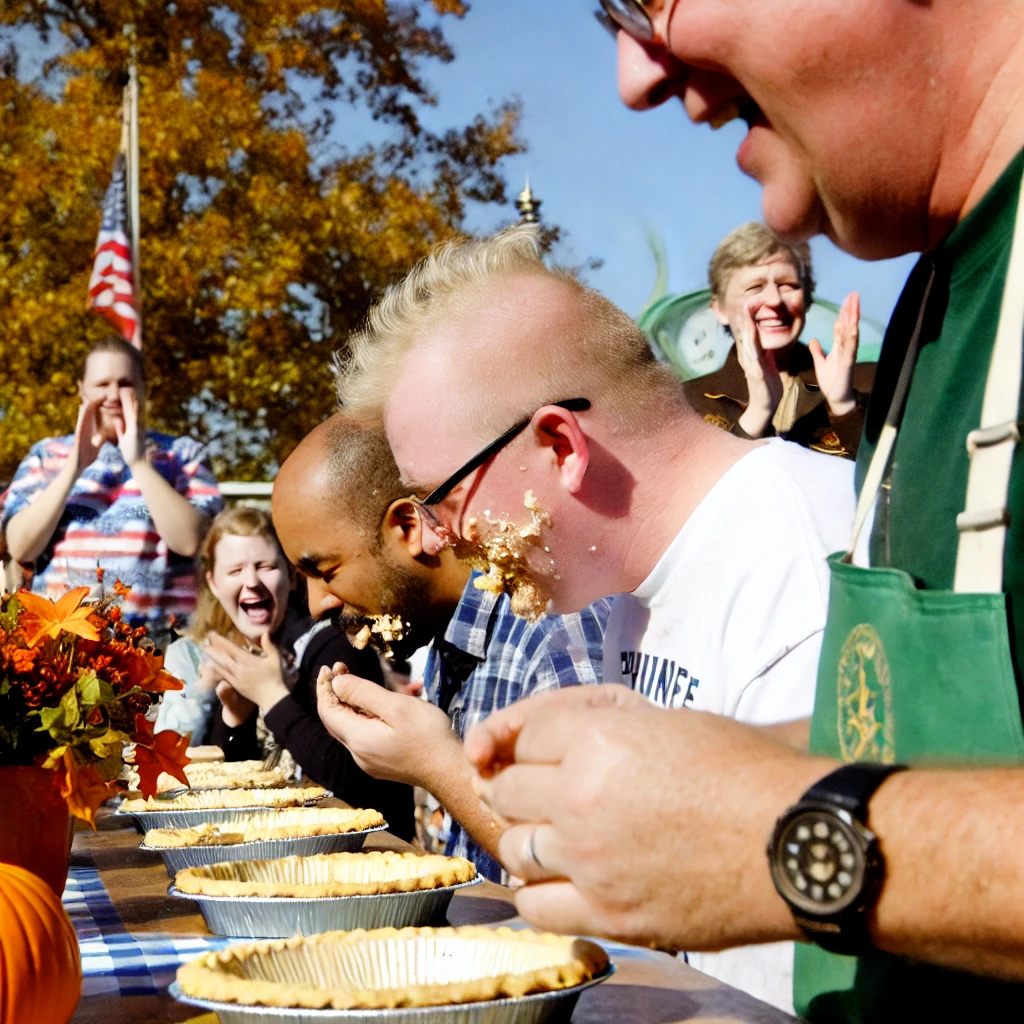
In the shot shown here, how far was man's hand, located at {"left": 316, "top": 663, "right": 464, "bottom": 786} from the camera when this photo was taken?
2.56 metres

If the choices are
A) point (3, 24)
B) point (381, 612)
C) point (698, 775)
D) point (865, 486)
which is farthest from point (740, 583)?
point (3, 24)

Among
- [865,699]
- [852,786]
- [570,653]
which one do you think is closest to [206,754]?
[570,653]

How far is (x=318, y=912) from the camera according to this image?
1.71 meters

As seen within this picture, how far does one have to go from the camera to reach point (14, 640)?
194 cm

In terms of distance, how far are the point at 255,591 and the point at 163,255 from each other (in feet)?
26.5

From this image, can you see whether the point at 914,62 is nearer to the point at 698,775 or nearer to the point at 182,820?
the point at 698,775

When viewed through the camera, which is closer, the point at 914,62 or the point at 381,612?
the point at 914,62

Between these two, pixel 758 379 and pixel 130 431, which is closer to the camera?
pixel 758 379

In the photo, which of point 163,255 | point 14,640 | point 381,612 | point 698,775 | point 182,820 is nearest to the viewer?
point 698,775

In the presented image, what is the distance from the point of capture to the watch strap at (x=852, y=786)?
2.83ft

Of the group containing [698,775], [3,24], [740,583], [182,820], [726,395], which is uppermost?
[3,24]

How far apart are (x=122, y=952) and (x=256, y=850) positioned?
1.52ft

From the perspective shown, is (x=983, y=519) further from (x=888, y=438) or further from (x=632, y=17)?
(x=632, y=17)

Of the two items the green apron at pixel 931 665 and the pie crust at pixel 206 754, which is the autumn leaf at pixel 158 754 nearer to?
the green apron at pixel 931 665
